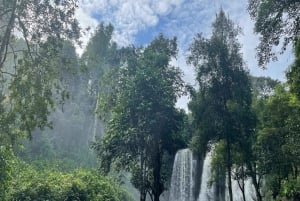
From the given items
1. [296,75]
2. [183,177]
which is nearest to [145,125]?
[296,75]

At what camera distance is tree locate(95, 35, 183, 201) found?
869 inches

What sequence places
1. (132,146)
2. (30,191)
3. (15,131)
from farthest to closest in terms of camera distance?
(132,146) < (30,191) < (15,131)

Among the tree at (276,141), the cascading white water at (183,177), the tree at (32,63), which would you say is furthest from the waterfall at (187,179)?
the tree at (32,63)

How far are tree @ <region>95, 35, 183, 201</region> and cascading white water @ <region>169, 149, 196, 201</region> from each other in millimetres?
6725

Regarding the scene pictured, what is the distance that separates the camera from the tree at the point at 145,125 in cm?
2206

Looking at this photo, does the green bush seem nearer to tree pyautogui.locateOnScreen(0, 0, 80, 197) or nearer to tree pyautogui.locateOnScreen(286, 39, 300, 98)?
tree pyautogui.locateOnScreen(0, 0, 80, 197)

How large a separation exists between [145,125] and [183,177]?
35.3ft

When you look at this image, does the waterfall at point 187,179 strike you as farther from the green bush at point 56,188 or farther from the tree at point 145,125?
the green bush at point 56,188

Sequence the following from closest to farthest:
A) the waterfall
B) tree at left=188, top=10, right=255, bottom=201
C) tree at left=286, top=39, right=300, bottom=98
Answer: tree at left=286, top=39, right=300, bottom=98 < tree at left=188, top=10, right=255, bottom=201 < the waterfall

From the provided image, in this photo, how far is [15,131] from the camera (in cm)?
1252

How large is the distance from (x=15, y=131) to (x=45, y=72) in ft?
7.53

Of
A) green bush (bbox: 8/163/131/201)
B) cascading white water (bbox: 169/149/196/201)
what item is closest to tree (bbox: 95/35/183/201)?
green bush (bbox: 8/163/131/201)

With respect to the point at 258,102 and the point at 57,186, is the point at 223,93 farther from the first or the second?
the point at 57,186

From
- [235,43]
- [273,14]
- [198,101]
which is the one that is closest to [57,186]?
[198,101]
